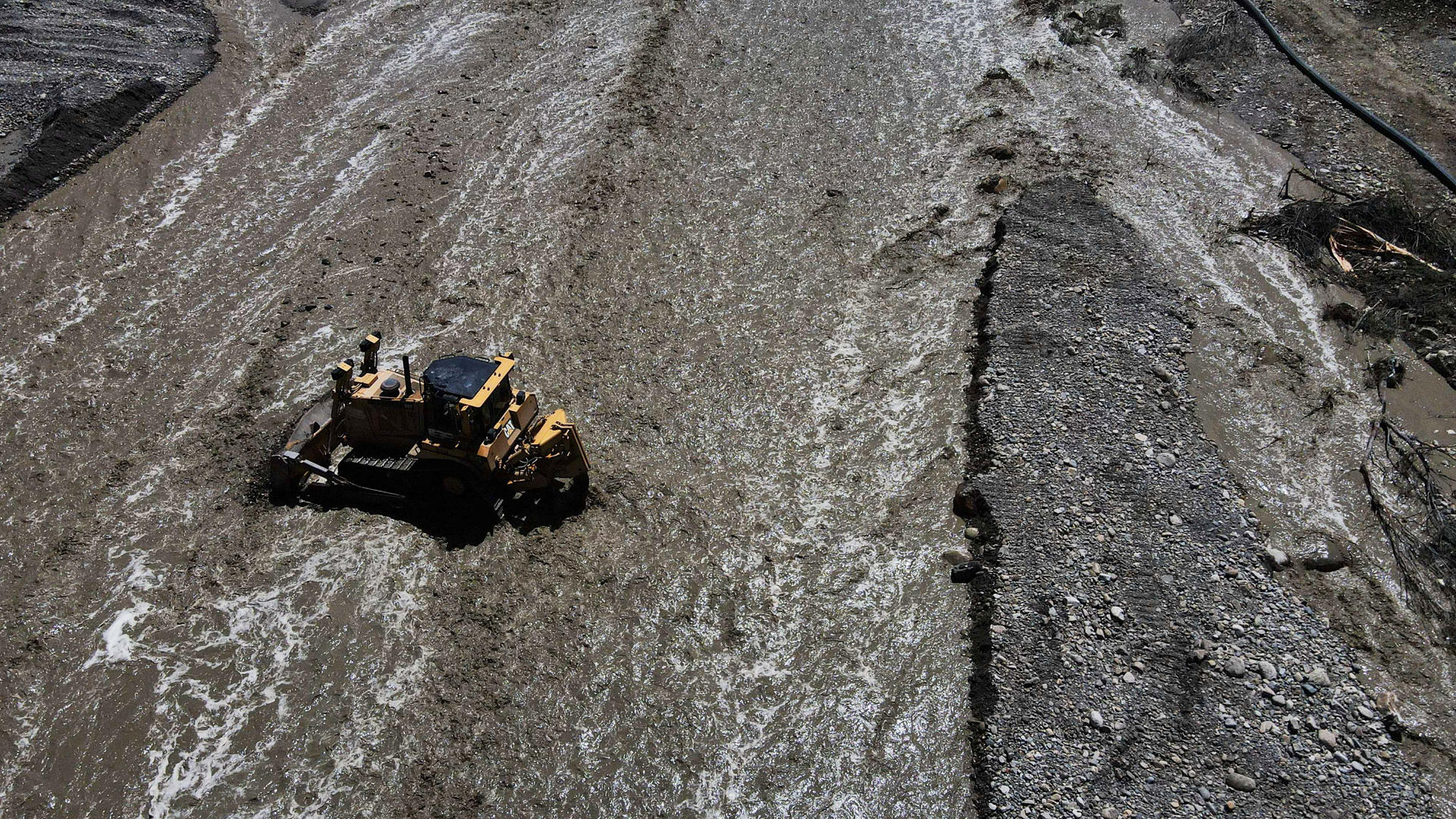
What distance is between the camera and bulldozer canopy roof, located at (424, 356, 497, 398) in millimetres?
10641

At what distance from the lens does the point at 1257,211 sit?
696 inches

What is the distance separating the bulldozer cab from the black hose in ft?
57.9

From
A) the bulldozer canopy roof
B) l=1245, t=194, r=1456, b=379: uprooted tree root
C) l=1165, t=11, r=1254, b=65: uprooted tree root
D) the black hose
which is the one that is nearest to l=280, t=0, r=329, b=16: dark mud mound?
the bulldozer canopy roof

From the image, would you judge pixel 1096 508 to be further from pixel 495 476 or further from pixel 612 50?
pixel 612 50

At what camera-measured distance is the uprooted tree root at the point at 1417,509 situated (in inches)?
448

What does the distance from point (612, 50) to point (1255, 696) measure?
17.6 metres

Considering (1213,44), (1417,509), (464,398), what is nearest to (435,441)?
(464,398)

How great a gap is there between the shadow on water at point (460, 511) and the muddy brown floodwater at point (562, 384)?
0.12 m

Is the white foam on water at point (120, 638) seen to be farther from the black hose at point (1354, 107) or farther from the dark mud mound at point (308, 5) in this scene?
the black hose at point (1354, 107)

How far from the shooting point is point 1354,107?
19.8m

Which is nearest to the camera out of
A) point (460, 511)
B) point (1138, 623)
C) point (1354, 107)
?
point (1138, 623)

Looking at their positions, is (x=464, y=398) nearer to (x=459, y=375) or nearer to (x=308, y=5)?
(x=459, y=375)

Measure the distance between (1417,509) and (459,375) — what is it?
12214mm

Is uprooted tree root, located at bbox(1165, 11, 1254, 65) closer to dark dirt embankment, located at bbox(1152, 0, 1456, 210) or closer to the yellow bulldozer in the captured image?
dark dirt embankment, located at bbox(1152, 0, 1456, 210)
